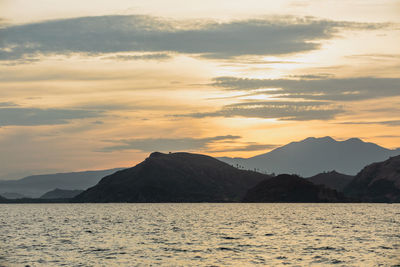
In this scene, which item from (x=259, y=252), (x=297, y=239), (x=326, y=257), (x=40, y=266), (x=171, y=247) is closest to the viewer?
(x=40, y=266)

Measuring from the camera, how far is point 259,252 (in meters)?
91.4

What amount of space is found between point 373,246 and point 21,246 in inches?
2648

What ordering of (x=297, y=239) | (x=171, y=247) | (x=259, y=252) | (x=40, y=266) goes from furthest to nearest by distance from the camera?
(x=297, y=239), (x=171, y=247), (x=259, y=252), (x=40, y=266)

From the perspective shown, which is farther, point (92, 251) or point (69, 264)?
point (92, 251)

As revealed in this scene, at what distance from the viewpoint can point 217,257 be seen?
279ft

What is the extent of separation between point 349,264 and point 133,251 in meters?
37.0

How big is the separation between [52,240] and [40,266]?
143 ft

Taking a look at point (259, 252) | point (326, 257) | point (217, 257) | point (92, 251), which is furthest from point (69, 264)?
point (326, 257)

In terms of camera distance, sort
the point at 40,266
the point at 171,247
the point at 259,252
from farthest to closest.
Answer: the point at 171,247
the point at 259,252
the point at 40,266

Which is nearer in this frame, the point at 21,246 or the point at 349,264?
the point at 349,264

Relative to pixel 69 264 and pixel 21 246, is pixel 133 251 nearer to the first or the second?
pixel 69 264

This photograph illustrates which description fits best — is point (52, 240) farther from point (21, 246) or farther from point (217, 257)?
point (217, 257)

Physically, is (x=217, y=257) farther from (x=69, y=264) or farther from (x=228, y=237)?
(x=228, y=237)

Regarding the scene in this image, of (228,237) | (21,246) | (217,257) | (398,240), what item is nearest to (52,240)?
(21,246)
